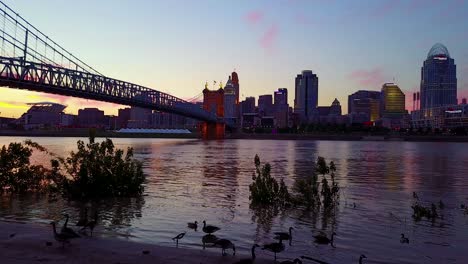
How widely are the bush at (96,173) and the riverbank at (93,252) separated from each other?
8.59m

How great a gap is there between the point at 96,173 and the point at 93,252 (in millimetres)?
11505

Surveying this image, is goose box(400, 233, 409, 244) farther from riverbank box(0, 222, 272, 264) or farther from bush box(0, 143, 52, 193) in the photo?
bush box(0, 143, 52, 193)

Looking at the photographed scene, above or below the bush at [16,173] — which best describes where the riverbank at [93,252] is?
below

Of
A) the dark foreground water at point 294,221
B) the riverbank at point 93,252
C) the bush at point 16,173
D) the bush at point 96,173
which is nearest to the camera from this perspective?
the riverbank at point 93,252

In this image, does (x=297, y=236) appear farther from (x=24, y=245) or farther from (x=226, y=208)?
(x=24, y=245)

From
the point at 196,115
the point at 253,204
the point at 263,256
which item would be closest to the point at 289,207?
the point at 253,204

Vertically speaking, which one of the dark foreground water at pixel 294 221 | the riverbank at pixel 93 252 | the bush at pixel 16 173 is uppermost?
the bush at pixel 16 173

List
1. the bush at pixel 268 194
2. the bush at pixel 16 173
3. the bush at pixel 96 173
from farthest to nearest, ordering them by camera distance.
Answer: the bush at pixel 16 173, the bush at pixel 96 173, the bush at pixel 268 194

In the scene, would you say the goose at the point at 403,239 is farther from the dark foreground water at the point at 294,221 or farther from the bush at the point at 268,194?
the bush at the point at 268,194

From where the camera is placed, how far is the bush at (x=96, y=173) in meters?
22.7

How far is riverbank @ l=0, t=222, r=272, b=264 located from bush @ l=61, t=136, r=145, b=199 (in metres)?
8.59

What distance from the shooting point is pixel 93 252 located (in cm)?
1200

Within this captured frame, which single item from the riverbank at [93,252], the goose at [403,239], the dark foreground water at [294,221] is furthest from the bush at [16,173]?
the goose at [403,239]

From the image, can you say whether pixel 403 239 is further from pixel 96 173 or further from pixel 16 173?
pixel 16 173
